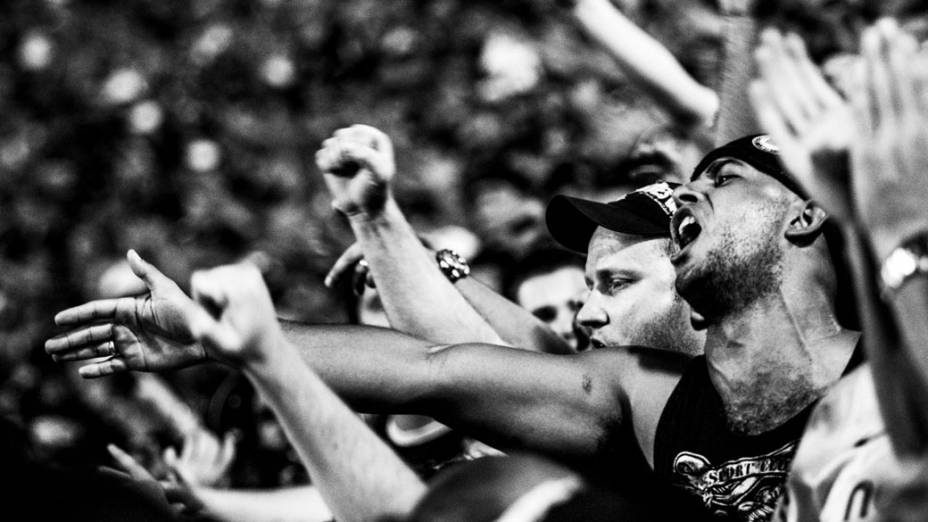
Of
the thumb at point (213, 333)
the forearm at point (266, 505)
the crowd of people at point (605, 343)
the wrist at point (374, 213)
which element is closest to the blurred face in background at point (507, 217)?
the crowd of people at point (605, 343)

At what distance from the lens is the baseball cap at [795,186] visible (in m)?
3.58

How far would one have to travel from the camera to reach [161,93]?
26.8ft

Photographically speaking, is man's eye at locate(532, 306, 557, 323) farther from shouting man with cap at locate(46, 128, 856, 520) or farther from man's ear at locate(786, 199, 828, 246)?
man's ear at locate(786, 199, 828, 246)

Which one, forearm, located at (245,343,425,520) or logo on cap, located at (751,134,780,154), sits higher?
logo on cap, located at (751,134,780,154)

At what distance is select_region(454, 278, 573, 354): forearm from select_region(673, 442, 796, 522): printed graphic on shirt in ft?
3.86

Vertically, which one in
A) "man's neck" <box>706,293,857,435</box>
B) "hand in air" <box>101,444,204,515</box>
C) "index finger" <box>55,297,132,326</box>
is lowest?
"hand in air" <box>101,444,204,515</box>

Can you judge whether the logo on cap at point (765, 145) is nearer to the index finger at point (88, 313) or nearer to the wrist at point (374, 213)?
the wrist at point (374, 213)

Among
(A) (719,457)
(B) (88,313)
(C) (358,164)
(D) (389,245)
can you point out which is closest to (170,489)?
(D) (389,245)

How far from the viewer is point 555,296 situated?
5.38 metres

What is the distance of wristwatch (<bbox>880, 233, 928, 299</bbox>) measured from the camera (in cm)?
245

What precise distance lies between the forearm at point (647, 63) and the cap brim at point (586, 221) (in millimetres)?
470

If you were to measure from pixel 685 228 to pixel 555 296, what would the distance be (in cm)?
169

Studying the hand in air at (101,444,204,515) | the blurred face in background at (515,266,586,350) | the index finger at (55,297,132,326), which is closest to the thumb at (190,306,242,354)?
the index finger at (55,297,132,326)

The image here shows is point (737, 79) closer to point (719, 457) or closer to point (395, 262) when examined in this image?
point (395, 262)
